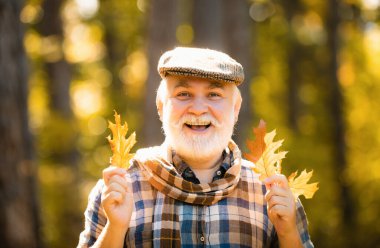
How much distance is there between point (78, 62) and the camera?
24250mm

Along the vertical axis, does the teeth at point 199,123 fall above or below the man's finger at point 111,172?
above

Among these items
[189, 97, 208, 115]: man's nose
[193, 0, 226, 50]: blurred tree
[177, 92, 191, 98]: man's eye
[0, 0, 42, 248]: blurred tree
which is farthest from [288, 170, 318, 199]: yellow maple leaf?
[193, 0, 226, 50]: blurred tree

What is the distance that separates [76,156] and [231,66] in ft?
43.9

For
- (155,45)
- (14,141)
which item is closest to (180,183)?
(14,141)

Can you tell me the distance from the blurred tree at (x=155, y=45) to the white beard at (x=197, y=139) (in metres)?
6.08

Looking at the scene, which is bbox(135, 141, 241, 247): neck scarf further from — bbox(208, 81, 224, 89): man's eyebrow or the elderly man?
A: bbox(208, 81, 224, 89): man's eyebrow

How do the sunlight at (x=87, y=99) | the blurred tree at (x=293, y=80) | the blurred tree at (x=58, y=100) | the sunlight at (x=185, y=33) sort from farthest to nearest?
the sunlight at (x=87, y=99), the blurred tree at (x=293, y=80), the sunlight at (x=185, y=33), the blurred tree at (x=58, y=100)

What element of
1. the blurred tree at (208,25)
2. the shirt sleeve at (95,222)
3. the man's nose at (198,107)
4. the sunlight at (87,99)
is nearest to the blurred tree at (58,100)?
the blurred tree at (208,25)

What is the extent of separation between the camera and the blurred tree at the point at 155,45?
9664 mm

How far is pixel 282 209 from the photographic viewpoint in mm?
3244

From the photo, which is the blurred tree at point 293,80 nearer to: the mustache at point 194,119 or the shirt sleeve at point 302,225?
the shirt sleeve at point 302,225

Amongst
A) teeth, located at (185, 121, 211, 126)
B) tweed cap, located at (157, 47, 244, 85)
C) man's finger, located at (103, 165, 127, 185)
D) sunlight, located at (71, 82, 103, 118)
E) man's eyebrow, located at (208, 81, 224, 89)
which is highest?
sunlight, located at (71, 82, 103, 118)

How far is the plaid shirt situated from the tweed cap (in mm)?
473

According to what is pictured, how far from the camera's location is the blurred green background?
7109 millimetres
